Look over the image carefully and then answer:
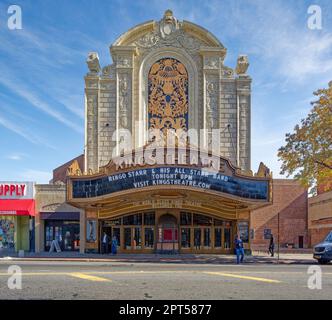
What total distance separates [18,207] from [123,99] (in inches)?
425

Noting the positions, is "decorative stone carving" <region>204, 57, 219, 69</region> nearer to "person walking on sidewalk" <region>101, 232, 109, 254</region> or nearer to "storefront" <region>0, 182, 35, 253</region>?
"person walking on sidewalk" <region>101, 232, 109, 254</region>

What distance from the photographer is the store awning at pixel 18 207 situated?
37125 mm

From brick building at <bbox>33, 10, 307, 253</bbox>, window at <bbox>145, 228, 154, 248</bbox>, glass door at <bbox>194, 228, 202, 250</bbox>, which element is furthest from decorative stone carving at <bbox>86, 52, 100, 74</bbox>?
glass door at <bbox>194, 228, 202, 250</bbox>

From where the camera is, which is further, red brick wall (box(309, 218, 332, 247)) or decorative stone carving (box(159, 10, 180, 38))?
red brick wall (box(309, 218, 332, 247))

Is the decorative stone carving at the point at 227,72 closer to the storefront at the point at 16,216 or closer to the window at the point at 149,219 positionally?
the window at the point at 149,219

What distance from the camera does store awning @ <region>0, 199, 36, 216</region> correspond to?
37125mm

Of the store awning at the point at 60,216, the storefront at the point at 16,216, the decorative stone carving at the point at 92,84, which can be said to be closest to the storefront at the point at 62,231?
the store awning at the point at 60,216

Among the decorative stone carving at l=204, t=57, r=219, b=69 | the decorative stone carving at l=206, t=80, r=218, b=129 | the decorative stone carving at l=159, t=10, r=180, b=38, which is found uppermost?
the decorative stone carving at l=159, t=10, r=180, b=38

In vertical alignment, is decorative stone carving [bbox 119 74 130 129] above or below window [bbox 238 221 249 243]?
above

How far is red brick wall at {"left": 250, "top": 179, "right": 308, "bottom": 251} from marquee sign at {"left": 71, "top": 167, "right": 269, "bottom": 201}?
17.4 m

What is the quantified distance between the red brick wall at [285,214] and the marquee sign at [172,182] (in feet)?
57.2
